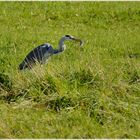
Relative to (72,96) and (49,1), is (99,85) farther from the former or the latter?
(49,1)

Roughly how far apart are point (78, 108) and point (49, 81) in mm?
722

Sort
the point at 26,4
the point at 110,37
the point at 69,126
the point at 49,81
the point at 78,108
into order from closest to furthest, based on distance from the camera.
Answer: the point at 69,126
the point at 78,108
the point at 49,81
the point at 110,37
the point at 26,4

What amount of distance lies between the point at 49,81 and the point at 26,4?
8.17 metres

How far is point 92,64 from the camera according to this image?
7285 mm

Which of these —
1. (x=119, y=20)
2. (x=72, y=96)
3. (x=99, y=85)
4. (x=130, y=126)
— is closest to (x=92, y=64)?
(x=99, y=85)

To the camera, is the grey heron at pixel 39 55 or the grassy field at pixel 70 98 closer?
the grassy field at pixel 70 98

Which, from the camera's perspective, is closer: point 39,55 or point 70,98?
point 70,98

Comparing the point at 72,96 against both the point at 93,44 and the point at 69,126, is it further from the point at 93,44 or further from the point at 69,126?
the point at 93,44

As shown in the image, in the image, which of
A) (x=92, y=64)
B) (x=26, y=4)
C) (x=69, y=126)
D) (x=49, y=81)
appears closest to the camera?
(x=69, y=126)

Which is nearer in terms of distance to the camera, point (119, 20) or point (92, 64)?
point (92, 64)

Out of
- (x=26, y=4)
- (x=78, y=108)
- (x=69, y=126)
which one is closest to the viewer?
(x=69, y=126)

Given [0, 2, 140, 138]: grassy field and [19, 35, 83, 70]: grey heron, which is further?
[19, 35, 83, 70]: grey heron

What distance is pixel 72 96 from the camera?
6.49 metres

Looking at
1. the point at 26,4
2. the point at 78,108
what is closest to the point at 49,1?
the point at 26,4
